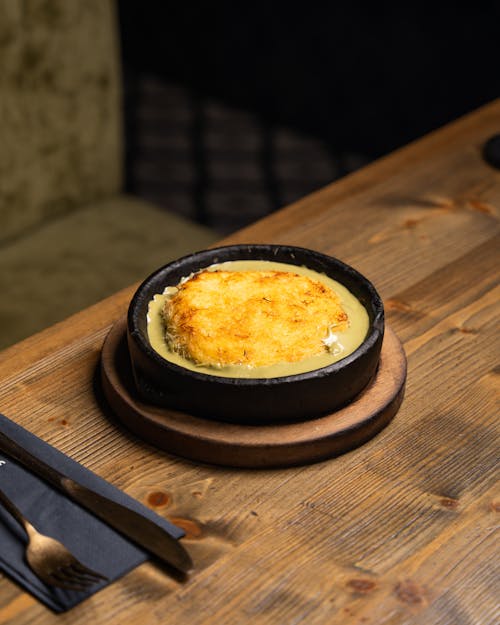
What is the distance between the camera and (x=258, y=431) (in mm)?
930

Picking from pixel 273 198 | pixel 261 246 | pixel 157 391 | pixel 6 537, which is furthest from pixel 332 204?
pixel 273 198

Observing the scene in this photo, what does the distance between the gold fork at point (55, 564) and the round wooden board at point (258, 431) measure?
17cm

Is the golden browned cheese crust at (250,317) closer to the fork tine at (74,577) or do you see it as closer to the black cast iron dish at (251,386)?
the black cast iron dish at (251,386)

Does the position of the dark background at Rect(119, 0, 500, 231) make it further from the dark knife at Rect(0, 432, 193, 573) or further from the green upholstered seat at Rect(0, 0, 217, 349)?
the dark knife at Rect(0, 432, 193, 573)

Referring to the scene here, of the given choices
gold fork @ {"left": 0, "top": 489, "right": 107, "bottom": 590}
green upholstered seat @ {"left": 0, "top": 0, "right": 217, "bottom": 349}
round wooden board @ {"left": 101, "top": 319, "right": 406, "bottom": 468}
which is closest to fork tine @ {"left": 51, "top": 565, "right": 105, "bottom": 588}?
gold fork @ {"left": 0, "top": 489, "right": 107, "bottom": 590}

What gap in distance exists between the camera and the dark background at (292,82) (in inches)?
124

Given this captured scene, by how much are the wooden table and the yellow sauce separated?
3.8 inches

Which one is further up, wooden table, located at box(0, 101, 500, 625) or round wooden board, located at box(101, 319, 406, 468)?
round wooden board, located at box(101, 319, 406, 468)

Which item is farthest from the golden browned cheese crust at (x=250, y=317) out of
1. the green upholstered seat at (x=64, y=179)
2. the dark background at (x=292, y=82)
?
the dark background at (x=292, y=82)

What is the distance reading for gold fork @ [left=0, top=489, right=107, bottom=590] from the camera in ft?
2.60

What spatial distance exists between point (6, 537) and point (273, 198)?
2495 mm

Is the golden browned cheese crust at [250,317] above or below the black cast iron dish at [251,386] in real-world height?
above

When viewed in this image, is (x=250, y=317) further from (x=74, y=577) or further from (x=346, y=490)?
(x=74, y=577)

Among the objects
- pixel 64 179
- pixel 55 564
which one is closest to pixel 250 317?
pixel 55 564
